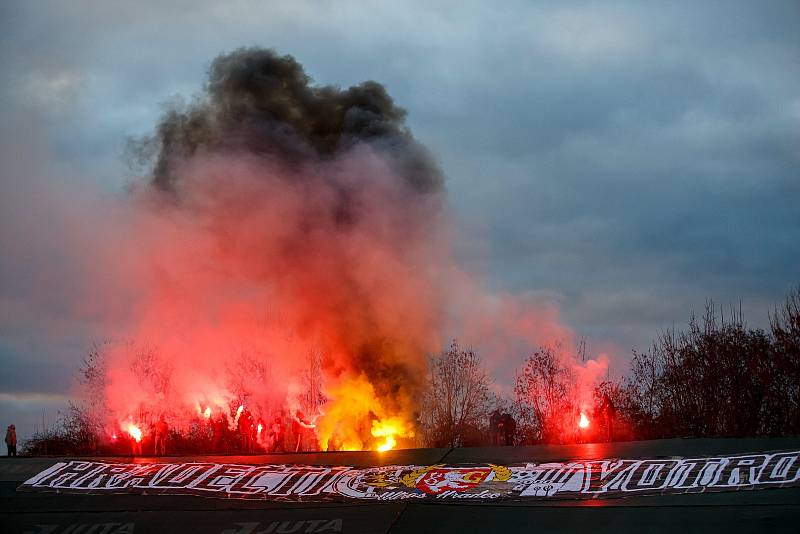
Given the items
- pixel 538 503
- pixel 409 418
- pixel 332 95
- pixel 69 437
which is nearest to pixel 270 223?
pixel 332 95

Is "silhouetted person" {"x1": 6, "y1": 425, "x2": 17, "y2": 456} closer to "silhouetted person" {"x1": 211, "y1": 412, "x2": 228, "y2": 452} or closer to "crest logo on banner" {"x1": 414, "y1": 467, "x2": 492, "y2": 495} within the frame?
"silhouetted person" {"x1": 211, "y1": 412, "x2": 228, "y2": 452}

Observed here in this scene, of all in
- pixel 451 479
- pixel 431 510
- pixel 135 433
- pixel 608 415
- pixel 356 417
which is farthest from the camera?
pixel 356 417

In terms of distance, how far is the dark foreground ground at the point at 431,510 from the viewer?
40.3ft

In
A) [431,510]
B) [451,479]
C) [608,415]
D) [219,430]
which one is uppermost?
[219,430]

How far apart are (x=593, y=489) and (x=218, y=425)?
1051 inches

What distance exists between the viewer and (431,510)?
13695mm

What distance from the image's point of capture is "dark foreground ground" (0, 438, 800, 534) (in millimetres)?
12273

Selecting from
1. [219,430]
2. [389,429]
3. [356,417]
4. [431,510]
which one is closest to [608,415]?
[389,429]

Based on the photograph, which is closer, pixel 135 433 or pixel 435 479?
pixel 435 479

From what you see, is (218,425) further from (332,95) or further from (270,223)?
(332,95)

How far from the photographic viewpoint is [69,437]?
176ft

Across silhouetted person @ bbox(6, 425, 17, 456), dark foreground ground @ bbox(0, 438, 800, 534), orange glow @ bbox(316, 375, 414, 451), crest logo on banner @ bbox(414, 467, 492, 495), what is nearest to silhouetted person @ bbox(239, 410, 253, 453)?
orange glow @ bbox(316, 375, 414, 451)

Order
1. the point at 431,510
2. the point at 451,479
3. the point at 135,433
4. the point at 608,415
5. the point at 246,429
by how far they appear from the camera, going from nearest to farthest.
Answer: the point at 431,510 < the point at 451,479 < the point at 608,415 < the point at 135,433 < the point at 246,429

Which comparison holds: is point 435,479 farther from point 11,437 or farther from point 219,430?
point 219,430
